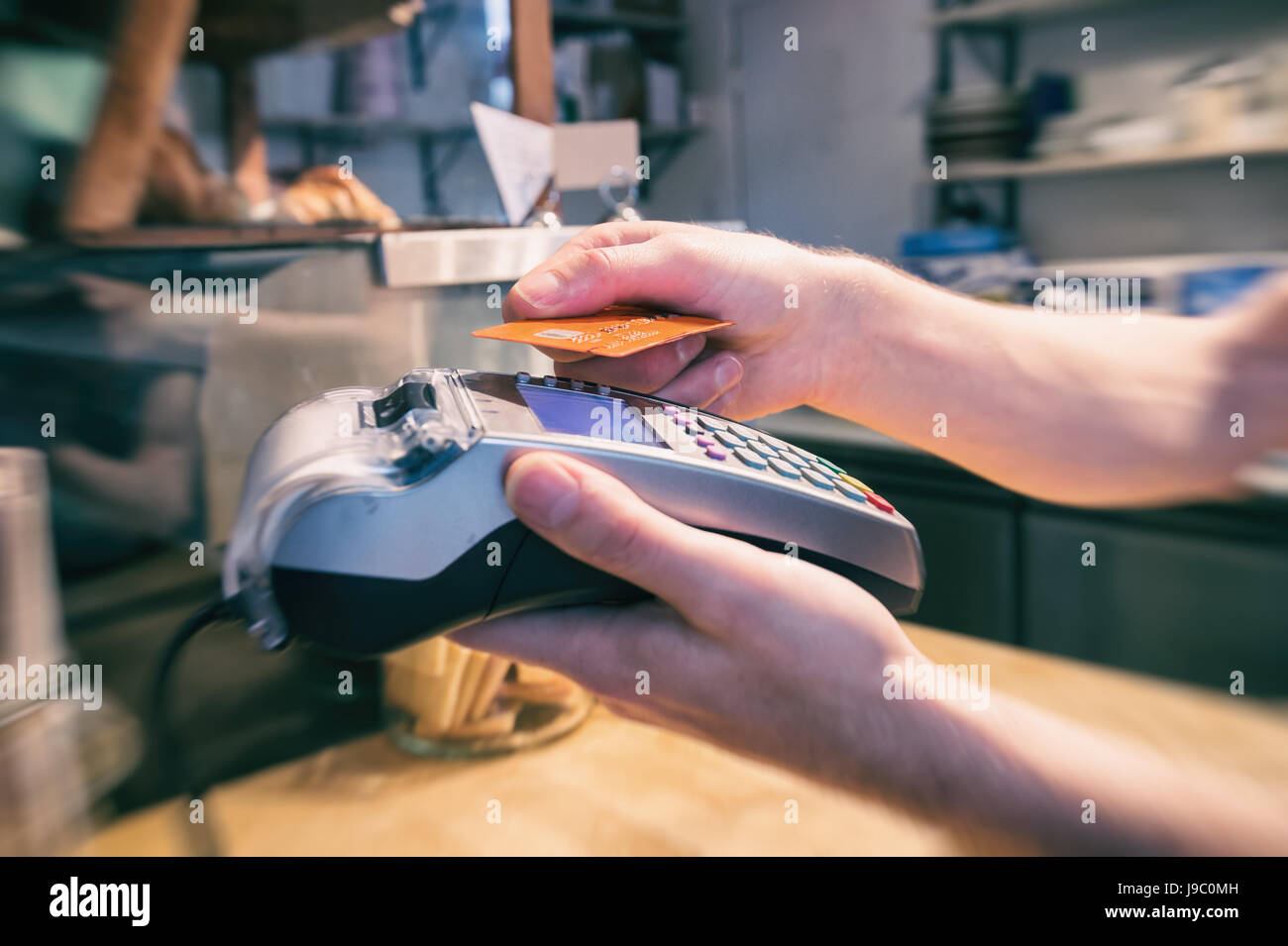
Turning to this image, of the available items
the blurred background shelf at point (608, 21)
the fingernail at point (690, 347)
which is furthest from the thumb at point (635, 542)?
the blurred background shelf at point (608, 21)

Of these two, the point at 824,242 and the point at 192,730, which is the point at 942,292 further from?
the point at 824,242

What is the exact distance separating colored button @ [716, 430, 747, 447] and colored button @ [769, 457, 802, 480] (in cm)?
2

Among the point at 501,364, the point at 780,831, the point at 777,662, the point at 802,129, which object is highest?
the point at 802,129

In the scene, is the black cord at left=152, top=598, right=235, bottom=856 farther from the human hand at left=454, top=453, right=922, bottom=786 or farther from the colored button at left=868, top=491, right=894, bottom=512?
the colored button at left=868, top=491, right=894, bottom=512

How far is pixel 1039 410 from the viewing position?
0.67 m

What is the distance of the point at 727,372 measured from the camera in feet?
2.04

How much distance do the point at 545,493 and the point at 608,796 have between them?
→ 32 centimetres

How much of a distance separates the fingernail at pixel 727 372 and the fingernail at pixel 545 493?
30 centimetres

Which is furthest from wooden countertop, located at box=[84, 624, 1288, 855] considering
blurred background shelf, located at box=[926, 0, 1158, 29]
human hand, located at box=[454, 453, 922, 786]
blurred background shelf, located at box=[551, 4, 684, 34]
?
blurred background shelf, located at box=[551, 4, 684, 34]

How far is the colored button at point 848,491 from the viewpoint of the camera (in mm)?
435

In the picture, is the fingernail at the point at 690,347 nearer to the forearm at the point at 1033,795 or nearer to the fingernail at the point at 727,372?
the fingernail at the point at 727,372

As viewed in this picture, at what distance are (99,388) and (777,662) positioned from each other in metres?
0.50

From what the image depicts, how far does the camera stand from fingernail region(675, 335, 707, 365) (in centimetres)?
60

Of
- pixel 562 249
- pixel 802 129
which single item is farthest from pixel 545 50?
pixel 802 129
